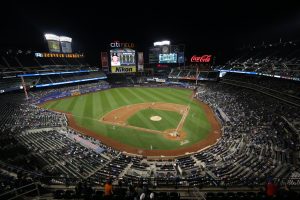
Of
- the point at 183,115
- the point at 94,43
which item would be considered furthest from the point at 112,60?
the point at 183,115

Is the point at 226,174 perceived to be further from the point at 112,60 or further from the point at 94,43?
the point at 94,43

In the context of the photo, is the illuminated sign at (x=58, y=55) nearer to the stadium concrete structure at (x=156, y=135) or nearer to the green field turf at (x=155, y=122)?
the stadium concrete structure at (x=156, y=135)

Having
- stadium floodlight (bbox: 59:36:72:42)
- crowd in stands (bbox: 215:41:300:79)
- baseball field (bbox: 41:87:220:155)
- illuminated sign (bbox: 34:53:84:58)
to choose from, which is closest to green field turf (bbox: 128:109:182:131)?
baseball field (bbox: 41:87:220:155)

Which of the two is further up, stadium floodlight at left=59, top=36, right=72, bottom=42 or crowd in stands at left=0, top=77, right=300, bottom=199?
stadium floodlight at left=59, top=36, right=72, bottom=42

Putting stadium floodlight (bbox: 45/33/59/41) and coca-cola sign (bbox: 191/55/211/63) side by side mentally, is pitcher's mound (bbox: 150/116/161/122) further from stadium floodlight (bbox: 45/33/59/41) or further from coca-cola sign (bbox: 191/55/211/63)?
stadium floodlight (bbox: 45/33/59/41)

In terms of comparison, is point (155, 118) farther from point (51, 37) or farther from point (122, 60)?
point (51, 37)

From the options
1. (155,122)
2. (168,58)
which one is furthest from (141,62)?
(155,122)

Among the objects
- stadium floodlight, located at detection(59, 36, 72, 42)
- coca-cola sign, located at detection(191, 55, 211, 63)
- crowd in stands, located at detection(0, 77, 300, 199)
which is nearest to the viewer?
crowd in stands, located at detection(0, 77, 300, 199)

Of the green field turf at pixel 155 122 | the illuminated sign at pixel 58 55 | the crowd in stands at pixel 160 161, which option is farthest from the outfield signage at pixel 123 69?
the crowd in stands at pixel 160 161

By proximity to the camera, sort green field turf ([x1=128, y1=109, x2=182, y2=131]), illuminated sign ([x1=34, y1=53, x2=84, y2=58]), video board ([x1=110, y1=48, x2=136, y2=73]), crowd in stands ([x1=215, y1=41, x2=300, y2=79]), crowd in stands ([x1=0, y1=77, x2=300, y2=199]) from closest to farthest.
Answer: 1. crowd in stands ([x1=0, y1=77, x2=300, y2=199])
2. green field turf ([x1=128, y1=109, x2=182, y2=131])
3. crowd in stands ([x1=215, y1=41, x2=300, y2=79])
4. illuminated sign ([x1=34, y1=53, x2=84, y2=58])
5. video board ([x1=110, y1=48, x2=136, y2=73])
